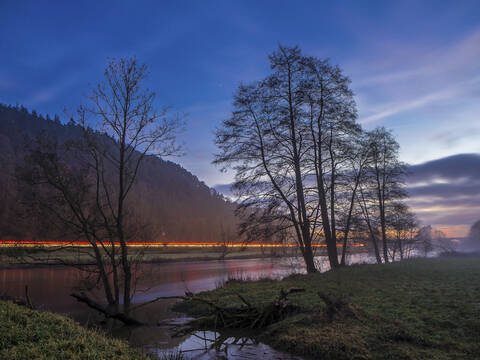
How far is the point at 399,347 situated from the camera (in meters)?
6.73

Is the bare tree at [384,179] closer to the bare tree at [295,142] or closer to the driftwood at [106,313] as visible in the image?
the bare tree at [295,142]

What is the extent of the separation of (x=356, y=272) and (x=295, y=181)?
6.04 m

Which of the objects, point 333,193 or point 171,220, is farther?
point 171,220

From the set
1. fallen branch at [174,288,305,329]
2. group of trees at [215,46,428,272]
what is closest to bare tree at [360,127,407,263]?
group of trees at [215,46,428,272]

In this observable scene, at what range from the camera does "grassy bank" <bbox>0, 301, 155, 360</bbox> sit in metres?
5.24

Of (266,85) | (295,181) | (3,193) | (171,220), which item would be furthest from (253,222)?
(171,220)

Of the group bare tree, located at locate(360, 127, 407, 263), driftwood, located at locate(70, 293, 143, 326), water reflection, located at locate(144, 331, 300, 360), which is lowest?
water reflection, located at locate(144, 331, 300, 360)

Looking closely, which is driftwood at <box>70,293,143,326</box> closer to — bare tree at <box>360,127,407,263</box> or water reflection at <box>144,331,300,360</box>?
water reflection at <box>144,331,300,360</box>

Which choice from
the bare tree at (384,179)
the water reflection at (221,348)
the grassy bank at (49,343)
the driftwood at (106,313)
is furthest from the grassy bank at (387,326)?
the bare tree at (384,179)

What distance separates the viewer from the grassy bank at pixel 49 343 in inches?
206

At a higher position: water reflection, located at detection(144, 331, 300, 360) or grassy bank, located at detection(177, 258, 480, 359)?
grassy bank, located at detection(177, 258, 480, 359)

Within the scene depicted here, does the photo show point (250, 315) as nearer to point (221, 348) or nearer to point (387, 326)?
point (221, 348)

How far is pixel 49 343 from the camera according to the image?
5.72m

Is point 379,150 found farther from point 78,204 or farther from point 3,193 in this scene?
point 3,193
